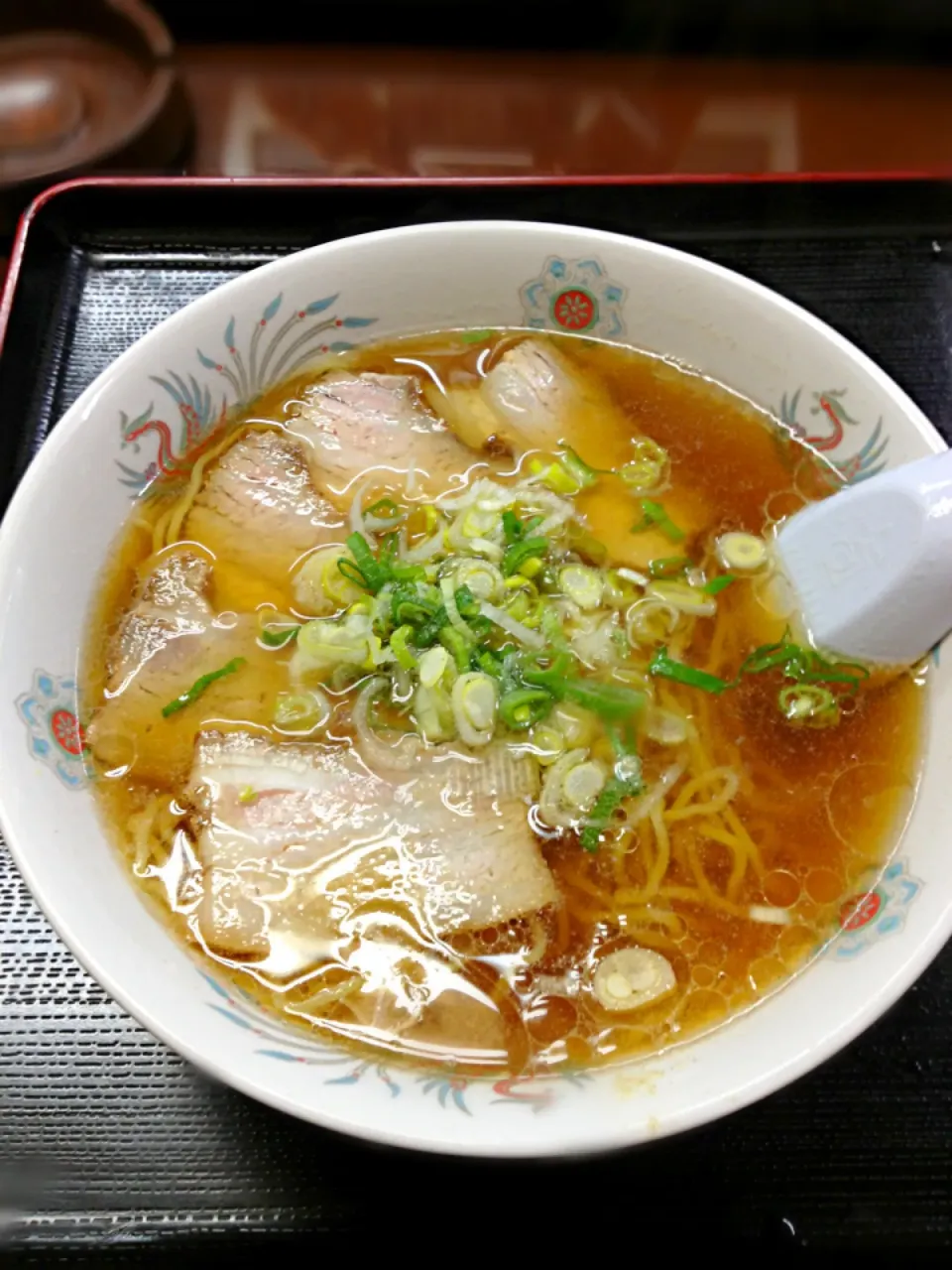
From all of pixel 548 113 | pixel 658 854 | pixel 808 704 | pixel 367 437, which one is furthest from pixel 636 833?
pixel 548 113

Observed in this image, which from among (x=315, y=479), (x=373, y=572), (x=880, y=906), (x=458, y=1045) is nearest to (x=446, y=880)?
(x=458, y=1045)

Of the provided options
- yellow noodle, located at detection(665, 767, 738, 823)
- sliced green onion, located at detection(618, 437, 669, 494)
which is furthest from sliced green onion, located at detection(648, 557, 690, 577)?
yellow noodle, located at detection(665, 767, 738, 823)

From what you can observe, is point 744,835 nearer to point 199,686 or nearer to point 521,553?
point 521,553

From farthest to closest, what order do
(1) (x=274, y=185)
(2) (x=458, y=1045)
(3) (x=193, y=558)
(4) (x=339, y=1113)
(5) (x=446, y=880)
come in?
(1) (x=274, y=185) < (3) (x=193, y=558) < (5) (x=446, y=880) < (2) (x=458, y=1045) < (4) (x=339, y=1113)

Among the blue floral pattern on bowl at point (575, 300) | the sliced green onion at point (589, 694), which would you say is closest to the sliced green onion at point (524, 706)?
the sliced green onion at point (589, 694)

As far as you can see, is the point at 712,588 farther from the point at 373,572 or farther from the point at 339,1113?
the point at 339,1113

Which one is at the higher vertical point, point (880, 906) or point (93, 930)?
point (880, 906)
